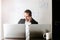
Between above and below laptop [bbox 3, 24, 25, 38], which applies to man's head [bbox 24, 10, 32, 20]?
above

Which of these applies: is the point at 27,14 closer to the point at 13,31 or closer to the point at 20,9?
the point at 20,9

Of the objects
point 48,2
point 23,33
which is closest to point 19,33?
point 23,33

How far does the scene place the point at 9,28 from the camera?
1.66 meters

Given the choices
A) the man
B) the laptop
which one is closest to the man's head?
the man

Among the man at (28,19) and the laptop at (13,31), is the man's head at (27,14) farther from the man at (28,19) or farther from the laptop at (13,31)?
the laptop at (13,31)

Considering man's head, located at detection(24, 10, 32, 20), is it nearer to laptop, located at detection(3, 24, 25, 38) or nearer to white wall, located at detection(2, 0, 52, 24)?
white wall, located at detection(2, 0, 52, 24)

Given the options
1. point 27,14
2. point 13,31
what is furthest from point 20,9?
point 13,31

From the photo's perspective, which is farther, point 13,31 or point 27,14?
point 27,14

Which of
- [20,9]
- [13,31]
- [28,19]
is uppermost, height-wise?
[20,9]

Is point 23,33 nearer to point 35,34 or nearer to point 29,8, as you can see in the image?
point 35,34

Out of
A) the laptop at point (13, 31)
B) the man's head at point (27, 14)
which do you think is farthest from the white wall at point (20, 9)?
the laptop at point (13, 31)

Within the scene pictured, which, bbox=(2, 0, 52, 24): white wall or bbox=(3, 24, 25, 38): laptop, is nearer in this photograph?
bbox=(3, 24, 25, 38): laptop

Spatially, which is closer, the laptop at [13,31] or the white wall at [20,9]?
the laptop at [13,31]

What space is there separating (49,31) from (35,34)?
21cm
